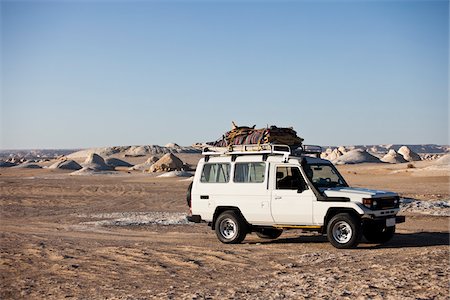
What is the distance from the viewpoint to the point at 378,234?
1520 centimetres

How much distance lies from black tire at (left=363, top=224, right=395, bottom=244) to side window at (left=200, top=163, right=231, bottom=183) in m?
3.56

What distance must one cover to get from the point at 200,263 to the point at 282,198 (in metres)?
3.09

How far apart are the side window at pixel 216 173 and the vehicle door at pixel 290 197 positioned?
1.28m

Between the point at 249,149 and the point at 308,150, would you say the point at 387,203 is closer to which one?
the point at 308,150

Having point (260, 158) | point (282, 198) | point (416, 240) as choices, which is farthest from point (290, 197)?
point (416, 240)

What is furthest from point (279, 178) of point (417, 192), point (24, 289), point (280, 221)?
point (417, 192)

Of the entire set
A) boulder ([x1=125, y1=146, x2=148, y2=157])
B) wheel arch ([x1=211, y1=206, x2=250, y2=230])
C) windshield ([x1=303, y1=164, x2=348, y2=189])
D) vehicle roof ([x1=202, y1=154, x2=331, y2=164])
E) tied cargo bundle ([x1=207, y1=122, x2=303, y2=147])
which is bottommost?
wheel arch ([x1=211, y1=206, x2=250, y2=230])

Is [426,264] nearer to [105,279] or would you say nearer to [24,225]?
[105,279]

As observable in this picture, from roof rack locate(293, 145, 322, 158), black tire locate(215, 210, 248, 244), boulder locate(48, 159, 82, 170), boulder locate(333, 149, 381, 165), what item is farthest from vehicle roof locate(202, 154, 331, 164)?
boulder locate(333, 149, 381, 165)

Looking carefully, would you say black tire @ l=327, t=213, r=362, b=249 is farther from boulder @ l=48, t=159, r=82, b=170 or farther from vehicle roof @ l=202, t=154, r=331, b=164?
boulder @ l=48, t=159, r=82, b=170

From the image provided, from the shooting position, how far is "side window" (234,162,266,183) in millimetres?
15320

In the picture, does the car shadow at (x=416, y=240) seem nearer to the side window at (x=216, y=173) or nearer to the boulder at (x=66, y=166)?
the side window at (x=216, y=173)

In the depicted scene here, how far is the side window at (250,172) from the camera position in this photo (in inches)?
603

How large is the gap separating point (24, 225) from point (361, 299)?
48.3ft
